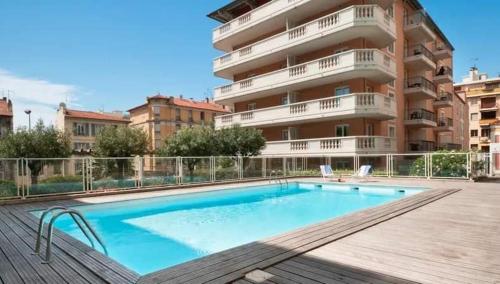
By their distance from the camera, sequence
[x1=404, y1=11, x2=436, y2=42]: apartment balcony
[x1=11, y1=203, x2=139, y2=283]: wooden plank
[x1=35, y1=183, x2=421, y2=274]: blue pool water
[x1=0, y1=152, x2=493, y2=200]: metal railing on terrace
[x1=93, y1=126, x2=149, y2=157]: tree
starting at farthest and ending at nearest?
1. [x1=93, y1=126, x2=149, y2=157]: tree
2. [x1=404, y1=11, x2=436, y2=42]: apartment balcony
3. [x1=0, y1=152, x2=493, y2=200]: metal railing on terrace
4. [x1=35, y1=183, x2=421, y2=274]: blue pool water
5. [x1=11, y1=203, x2=139, y2=283]: wooden plank

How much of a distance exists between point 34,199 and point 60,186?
1.02 metres

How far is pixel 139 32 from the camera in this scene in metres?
20.4

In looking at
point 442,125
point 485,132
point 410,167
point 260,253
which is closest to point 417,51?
point 442,125

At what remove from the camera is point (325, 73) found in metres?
21.0

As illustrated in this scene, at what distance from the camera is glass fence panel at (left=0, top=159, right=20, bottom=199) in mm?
10670

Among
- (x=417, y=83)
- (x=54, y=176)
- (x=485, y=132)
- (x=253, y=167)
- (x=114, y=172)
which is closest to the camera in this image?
(x=54, y=176)

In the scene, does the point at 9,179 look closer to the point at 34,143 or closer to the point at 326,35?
the point at 34,143

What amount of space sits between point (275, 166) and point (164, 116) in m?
35.0

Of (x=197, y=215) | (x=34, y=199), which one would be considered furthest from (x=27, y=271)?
(x=34, y=199)

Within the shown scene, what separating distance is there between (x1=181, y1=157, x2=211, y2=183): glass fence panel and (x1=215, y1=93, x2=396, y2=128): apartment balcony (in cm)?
894

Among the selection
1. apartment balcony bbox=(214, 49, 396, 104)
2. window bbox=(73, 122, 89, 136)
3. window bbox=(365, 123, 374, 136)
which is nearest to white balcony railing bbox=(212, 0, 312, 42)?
apartment balcony bbox=(214, 49, 396, 104)

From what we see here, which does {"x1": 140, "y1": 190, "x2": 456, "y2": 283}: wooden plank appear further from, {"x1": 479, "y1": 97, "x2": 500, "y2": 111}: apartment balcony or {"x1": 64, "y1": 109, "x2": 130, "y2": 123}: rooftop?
{"x1": 479, "y1": 97, "x2": 500, "y2": 111}: apartment balcony

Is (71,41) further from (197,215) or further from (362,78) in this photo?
(362,78)

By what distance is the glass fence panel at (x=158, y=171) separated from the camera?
14492 mm
